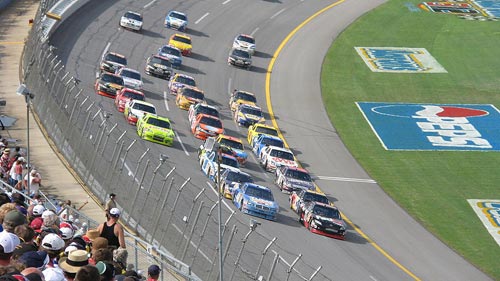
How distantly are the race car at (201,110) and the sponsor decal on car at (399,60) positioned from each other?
69.1ft

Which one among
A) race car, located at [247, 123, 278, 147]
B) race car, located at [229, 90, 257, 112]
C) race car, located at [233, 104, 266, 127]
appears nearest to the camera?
race car, located at [247, 123, 278, 147]

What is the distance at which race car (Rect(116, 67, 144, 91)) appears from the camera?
201 ft

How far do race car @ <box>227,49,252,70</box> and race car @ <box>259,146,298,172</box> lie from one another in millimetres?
19224

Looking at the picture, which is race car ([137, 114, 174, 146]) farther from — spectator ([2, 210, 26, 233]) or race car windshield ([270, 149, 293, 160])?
spectator ([2, 210, 26, 233])

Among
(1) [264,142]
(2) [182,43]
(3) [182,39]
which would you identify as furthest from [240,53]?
(1) [264,142]

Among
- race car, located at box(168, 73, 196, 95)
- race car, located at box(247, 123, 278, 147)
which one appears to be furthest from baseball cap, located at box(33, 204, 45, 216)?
race car, located at box(168, 73, 196, 95)

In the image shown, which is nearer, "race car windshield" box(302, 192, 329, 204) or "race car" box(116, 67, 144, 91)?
"race car windshield" box(302, 192, 329, 204)

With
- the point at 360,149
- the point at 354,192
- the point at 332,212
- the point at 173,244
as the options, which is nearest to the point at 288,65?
the point at 360,149

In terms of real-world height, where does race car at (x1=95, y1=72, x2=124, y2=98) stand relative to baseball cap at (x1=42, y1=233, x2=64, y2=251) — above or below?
below

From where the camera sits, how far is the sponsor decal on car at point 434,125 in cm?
6247

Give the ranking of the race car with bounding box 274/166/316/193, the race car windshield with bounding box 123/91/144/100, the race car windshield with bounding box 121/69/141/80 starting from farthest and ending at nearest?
the race car windshield with bounding box 121/69/141/80 → the race car windshield with bounding box 123/91/144/100 → the race car with bounding box 274/166/316/193

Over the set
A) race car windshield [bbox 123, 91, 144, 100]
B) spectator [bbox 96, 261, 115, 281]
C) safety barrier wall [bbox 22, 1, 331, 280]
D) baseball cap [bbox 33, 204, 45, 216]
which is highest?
spectator [bbox 96, 261, 115, 281]

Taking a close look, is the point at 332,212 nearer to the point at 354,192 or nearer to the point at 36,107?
the point at 354,192

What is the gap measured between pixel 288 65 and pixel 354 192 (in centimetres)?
2381
